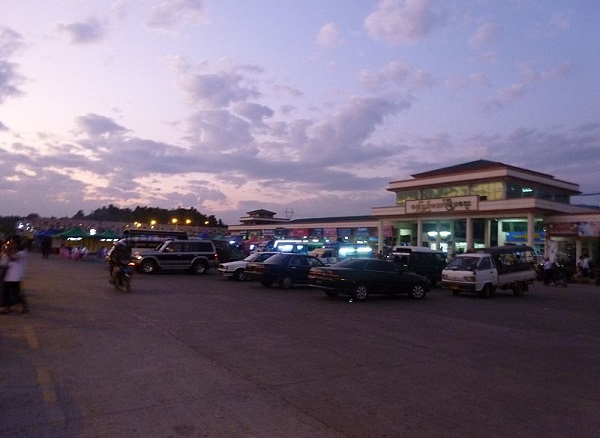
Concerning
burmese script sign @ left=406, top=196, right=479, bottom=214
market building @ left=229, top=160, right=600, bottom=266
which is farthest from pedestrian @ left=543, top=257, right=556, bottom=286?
burmese script sign @ left=406, top=196, right=479, bottom=214

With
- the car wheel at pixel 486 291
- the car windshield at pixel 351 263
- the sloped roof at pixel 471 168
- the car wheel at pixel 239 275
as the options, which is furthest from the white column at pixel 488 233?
the car windshield at pixel 351 263

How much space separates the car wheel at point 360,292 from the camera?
64.3ft

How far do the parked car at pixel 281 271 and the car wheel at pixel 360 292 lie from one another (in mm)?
4236

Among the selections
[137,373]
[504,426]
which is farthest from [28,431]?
[504,426]

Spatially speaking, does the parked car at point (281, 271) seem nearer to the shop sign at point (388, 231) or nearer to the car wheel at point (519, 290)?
the car wheel at point (519, 290)

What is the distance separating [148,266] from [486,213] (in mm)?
30078

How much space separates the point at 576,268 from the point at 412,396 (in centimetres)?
3589

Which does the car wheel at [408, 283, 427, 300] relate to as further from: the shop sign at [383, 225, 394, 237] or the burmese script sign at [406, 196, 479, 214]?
the shop sign at [383, 225, 394, 237]

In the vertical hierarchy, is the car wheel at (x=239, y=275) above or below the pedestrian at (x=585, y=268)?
below

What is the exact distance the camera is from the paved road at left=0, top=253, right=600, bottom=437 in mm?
6211

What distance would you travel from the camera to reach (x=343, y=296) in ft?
70.7

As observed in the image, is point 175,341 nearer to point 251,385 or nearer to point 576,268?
point 251,385

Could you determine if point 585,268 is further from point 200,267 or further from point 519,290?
point 200,267

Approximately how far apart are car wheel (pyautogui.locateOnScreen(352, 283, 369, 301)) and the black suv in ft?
46.6
